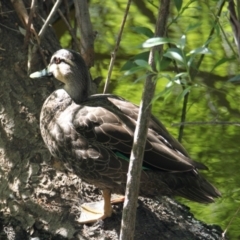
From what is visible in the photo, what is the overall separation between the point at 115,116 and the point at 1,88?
936mm

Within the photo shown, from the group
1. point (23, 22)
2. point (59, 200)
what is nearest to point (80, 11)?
point (23, 22)

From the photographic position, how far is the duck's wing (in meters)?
3.59

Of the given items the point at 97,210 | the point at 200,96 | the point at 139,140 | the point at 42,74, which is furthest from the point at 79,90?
the point at 200,96

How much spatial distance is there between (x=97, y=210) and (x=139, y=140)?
1.00 m

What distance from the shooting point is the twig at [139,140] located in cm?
268

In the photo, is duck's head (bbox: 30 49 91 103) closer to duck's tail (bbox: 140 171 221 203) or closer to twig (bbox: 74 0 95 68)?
twig (bbox: 74 0 95 68)

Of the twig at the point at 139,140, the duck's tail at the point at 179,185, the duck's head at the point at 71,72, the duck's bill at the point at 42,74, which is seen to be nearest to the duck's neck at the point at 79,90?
the duck's head at the point at 71,72

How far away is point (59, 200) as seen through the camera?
375cm

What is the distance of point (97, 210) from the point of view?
3.71m

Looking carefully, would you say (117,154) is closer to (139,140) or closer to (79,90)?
(79,90)

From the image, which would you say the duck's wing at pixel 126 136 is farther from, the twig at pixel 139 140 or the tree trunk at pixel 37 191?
the twig at pixel 139 140

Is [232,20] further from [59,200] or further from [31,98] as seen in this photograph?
[31,98]

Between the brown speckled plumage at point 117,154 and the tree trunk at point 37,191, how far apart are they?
0.46 feet

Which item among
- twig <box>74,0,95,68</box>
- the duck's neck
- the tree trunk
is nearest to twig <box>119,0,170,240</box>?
the tree trunk
